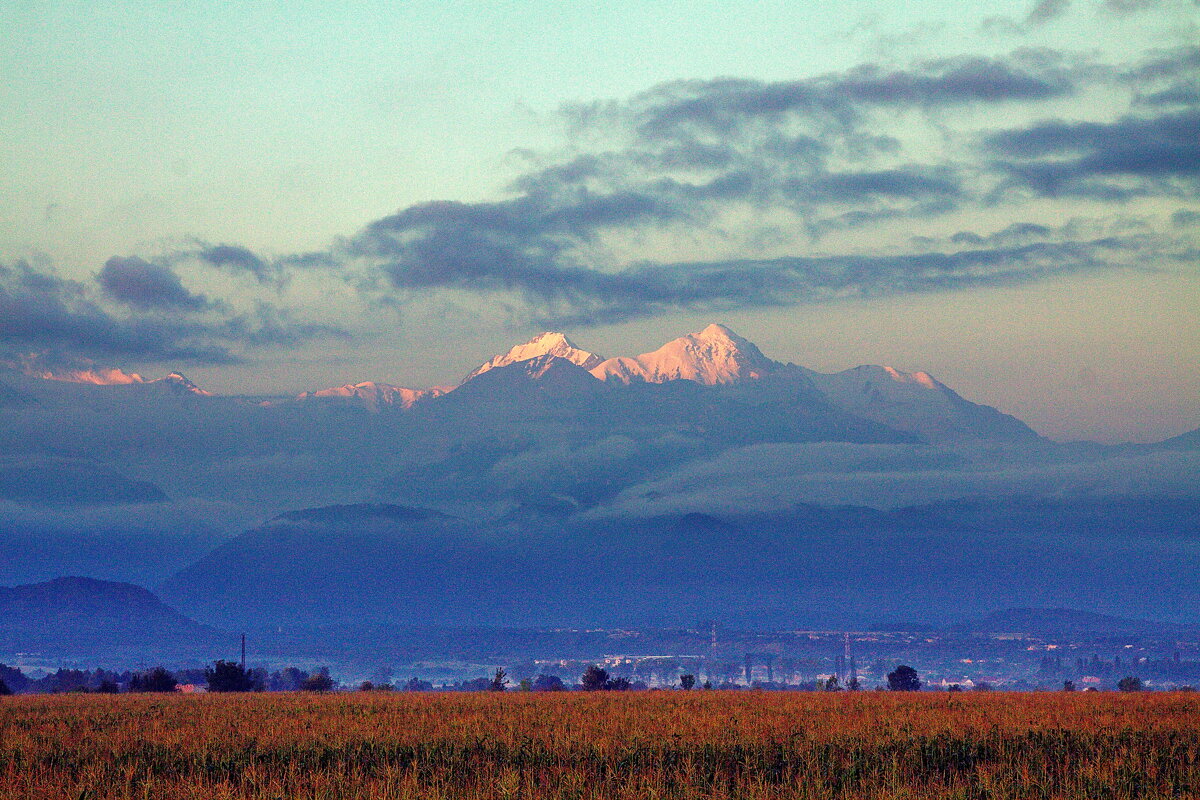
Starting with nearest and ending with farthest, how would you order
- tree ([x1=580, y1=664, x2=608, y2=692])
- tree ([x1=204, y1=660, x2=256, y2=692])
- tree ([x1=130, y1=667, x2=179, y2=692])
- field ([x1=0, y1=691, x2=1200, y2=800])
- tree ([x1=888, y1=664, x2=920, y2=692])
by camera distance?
field ([x1=0, y1=691, x2=1200, y2=800]) → tree ([x1=130, y1=667, x2=179, y2=692]) → tree ([x1=204, y1=660, x2=256, y2=692]) → tree ([x1=580, y1=664, x2=608, y2=692]) → tree ([x1=888, y1=664, x2=920, y2=692])

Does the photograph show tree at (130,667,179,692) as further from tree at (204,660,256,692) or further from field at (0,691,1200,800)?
field at (0,691,1200,800)

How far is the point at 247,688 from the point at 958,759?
97.0 meters

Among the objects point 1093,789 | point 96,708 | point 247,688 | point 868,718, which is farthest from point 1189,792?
point 247,688

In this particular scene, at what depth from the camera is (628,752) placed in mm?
41344

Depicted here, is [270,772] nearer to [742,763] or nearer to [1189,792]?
[742,763]

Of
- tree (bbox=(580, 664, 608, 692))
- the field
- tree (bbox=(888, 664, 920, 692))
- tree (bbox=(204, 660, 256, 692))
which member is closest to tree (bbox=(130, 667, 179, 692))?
tree (bbox=(204, 660, 256, 692))

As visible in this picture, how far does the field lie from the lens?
34.9m

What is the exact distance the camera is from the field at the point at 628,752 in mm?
34938

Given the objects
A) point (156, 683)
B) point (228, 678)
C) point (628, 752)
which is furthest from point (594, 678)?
point (628, 752)

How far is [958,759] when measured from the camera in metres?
42.0

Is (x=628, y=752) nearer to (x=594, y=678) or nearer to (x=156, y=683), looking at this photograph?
(x=594, y=678)

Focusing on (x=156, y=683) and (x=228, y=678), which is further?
(x=228, y=678)

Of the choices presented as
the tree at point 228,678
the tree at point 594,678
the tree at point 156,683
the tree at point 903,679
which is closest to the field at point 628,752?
the tree at point 228,678

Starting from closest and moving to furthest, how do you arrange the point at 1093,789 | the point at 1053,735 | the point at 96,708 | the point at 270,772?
the point at 1093,789, the point at 270,772, the point at 1053,735, the point at 96,708
